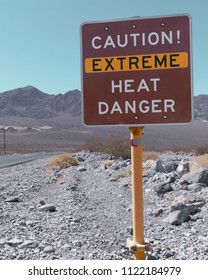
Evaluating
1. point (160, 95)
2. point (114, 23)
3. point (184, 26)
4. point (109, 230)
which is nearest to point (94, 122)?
point (160, 95)

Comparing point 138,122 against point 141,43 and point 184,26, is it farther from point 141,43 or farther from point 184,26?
point 184,26

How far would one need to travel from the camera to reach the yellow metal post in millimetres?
3008

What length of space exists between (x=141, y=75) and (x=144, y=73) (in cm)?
2

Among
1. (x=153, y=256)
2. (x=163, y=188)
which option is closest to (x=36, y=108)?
(x=163, y=188)

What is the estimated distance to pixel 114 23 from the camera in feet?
9.91

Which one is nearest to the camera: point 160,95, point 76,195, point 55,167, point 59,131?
point 160,95

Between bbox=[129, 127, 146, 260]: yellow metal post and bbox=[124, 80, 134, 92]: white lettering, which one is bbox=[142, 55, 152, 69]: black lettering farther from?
bbox=[129, 127, 146, 260]: yellow metal post

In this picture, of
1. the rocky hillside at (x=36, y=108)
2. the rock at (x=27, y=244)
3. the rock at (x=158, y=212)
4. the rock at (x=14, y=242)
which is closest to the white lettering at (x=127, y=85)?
the rock at (x=27, y=244)

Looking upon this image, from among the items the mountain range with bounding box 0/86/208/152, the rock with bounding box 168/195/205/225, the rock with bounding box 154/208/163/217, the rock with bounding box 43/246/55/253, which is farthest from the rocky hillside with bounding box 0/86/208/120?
the rock with bounding box 43/246/55/253

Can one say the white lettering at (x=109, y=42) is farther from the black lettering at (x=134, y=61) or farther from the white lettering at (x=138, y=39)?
the black lettering at (x=134, y=61)

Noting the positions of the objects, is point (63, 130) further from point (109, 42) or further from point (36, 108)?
point (109, 42)

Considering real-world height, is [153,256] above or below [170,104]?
below

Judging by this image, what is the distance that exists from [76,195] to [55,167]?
15.2 m

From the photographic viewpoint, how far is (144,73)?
2.97 metres
